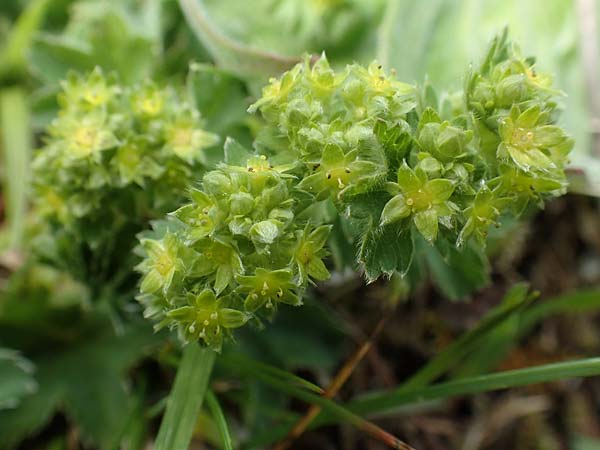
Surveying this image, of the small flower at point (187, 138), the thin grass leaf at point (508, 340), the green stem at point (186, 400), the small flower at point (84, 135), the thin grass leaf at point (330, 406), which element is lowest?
the thin grass leaf at point (508, 340)

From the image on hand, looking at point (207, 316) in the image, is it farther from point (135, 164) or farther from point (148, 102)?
point (148, 102)

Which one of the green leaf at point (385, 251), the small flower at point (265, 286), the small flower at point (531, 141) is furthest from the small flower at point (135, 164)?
the small flower at point (531, 141)

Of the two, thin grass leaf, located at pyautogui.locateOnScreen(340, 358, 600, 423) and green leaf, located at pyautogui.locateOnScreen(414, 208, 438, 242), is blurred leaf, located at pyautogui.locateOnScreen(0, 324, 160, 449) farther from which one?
green leaf, located at pyautogui.locateOnScreen(414, 208, 438, 242)

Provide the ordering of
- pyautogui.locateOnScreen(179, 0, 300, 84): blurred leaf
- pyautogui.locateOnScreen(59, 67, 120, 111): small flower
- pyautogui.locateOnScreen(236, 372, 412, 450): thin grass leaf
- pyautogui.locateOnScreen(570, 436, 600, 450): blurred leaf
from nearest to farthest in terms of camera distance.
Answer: pyautogui.locateOnScreen(236, 372, 412, 450): thin grass leaf → pyautogui.locateOnScreen(59, 67, 120, 111): small flower → pyautogui.locateOnScreen(179, 0, 300, 84): blurred leaf → pyautogui.locateOnScreen(570, 436, 600, 450): blurred leaf

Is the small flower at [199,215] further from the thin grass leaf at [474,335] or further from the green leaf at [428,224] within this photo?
the thin grass leaf at [474,335]

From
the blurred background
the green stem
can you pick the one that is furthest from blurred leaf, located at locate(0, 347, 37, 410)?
the green stem

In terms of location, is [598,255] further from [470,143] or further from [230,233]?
[230,233]

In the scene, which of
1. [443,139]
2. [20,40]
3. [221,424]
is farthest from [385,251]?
[20,40]
